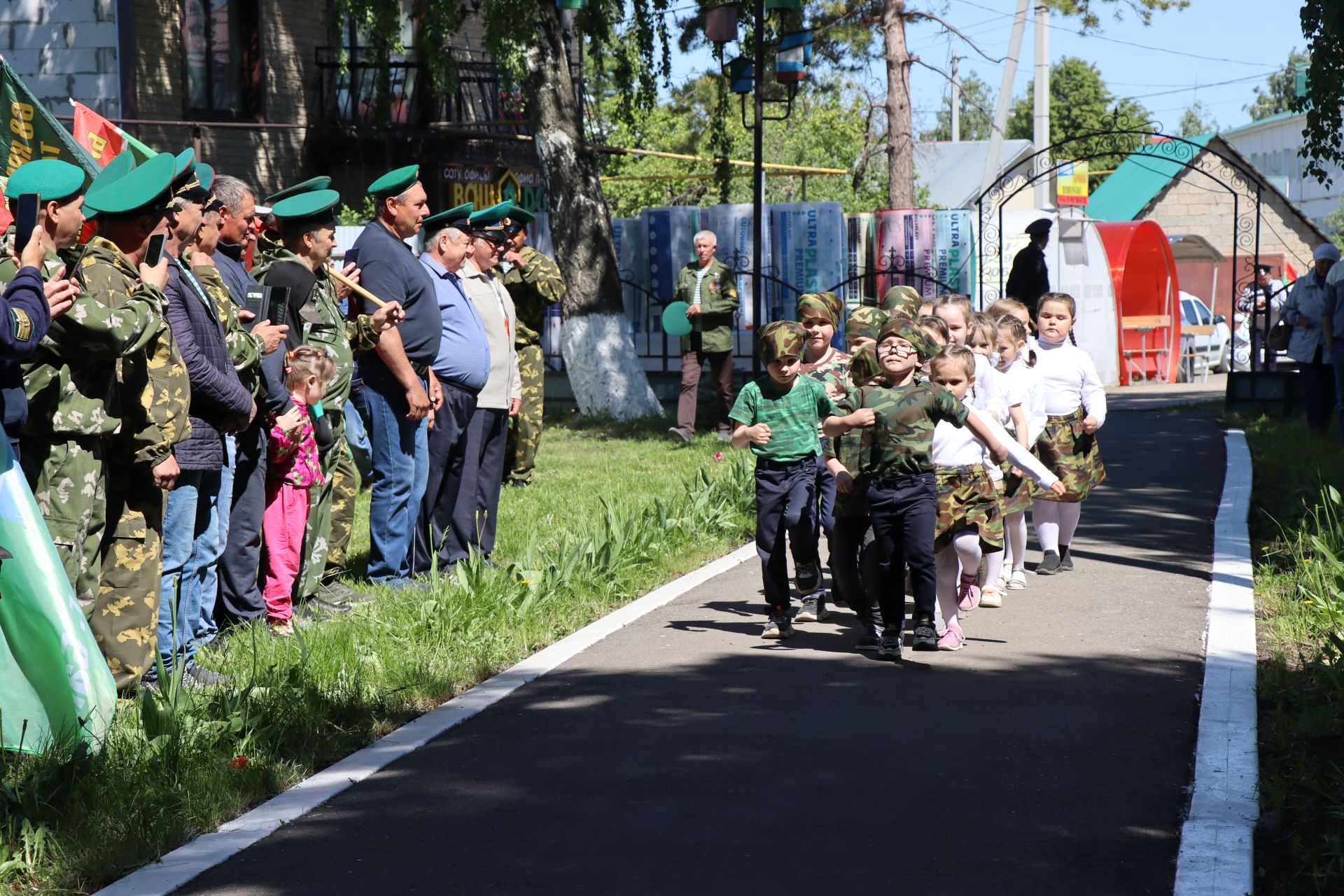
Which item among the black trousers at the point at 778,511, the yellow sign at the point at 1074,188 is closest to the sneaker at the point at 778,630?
the black trousers at the point at 778,511

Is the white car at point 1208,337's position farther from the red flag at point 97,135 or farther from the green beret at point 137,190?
the green beret at point 137,190

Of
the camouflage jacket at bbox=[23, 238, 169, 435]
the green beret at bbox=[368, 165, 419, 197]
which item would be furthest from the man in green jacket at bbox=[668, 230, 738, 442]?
the camouflage jacket at bbox=[23, 238, 169, 435]

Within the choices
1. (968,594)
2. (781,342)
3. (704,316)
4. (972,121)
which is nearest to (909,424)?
(781,342)

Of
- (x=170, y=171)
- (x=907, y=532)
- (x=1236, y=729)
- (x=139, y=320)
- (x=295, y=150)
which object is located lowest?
(x=1236, y=729)

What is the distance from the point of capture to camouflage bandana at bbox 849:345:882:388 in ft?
23.9

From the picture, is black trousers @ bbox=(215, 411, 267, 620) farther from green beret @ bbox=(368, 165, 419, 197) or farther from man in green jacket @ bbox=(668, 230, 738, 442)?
man in green jacket @ bbox=(668, 230, 738, 442)

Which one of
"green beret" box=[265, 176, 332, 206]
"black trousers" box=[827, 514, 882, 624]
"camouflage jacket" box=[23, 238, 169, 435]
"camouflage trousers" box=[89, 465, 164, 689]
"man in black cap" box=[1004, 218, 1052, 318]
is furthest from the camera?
"man in black cap" box=[1004, 218, 1052, 318]

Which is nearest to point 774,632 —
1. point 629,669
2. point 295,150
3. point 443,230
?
point 629,669

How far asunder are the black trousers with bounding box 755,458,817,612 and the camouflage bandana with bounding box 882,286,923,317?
143 cm

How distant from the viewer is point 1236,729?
5.72 meters

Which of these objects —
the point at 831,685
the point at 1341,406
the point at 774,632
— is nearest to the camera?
the point at 831,685

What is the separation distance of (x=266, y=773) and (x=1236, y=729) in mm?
3423

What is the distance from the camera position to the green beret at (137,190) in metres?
5.51

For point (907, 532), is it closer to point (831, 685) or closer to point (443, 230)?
point (831, 685)
